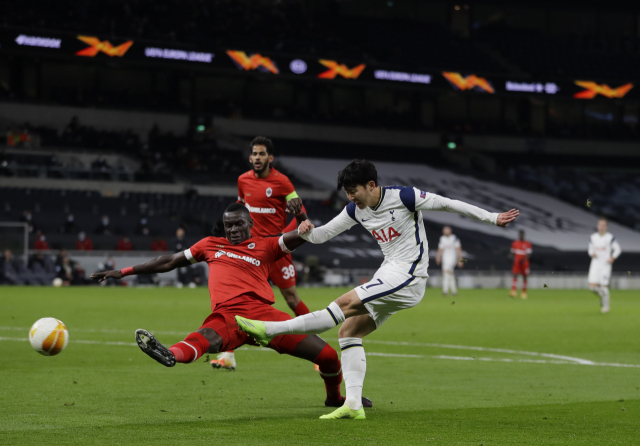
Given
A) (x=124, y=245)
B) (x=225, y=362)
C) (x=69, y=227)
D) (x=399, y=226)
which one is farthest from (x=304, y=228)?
(x=69, y=227)

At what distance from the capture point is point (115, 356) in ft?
39.1

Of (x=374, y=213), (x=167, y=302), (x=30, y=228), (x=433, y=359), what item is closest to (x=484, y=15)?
(x=30, y=228)

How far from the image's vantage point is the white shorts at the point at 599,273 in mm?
22547

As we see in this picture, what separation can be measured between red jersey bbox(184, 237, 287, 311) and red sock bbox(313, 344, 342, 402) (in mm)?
655

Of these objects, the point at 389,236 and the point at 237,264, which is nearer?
the point at 389,236

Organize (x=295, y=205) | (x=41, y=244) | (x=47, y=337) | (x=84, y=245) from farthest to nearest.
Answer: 1. (x=84, y=245)
2. (x=41, y=244)
3. (x=295, y=205)
4. (x=47, y=337)

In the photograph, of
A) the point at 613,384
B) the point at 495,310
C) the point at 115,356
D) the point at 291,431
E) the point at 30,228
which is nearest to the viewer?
the point at 291,431

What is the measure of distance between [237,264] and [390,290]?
145cm

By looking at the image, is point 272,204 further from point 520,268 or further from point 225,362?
point 520,268

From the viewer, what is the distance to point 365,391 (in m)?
9.03

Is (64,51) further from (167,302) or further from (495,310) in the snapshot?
(495,310)

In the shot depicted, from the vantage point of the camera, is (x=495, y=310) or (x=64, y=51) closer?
(x=495, y=310)

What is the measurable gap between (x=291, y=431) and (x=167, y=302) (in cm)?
1754

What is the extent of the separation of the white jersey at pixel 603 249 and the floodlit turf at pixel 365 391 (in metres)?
5.17
